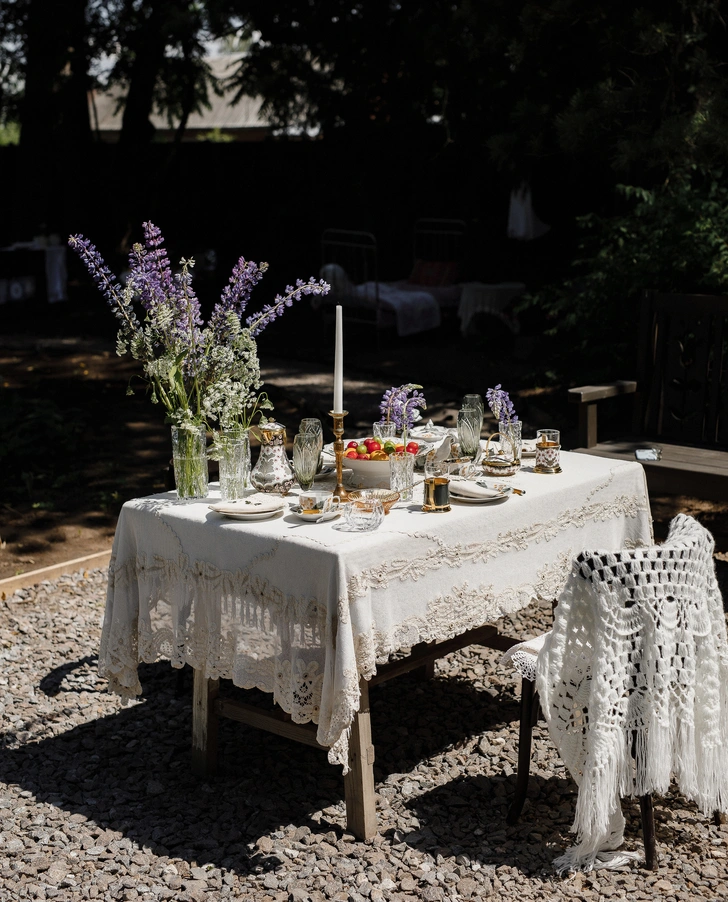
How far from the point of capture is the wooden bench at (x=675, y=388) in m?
5.45

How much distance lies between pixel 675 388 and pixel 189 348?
3187 mm

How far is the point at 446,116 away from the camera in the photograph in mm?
11156

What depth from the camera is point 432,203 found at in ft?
44.0

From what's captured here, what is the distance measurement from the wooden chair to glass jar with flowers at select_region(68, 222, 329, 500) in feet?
3.87

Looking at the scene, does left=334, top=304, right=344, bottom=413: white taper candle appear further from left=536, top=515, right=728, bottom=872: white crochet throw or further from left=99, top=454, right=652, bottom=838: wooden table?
left=536, top=515, right=728, bottom=872: white crochet throw

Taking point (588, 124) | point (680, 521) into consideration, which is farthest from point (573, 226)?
point (680, 521)

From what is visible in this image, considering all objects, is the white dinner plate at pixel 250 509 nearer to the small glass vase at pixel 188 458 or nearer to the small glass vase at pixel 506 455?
the small glass vase at pixel 188 458

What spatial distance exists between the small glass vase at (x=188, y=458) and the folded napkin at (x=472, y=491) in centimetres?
79

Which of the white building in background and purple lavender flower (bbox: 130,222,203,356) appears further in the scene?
the white building in background

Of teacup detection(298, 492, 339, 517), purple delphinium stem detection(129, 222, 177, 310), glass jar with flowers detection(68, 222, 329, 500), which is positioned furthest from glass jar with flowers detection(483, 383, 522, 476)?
purple delphinium stem detection(129, 222, 177, 310)

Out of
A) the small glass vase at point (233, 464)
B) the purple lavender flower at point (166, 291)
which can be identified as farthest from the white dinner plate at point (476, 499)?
the purple lavender flower at point (166, 291)

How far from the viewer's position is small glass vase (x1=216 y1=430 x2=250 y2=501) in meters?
3.40

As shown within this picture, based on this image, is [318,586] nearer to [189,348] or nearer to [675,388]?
[189,348]

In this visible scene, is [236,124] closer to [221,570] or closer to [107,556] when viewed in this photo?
[107,556]
